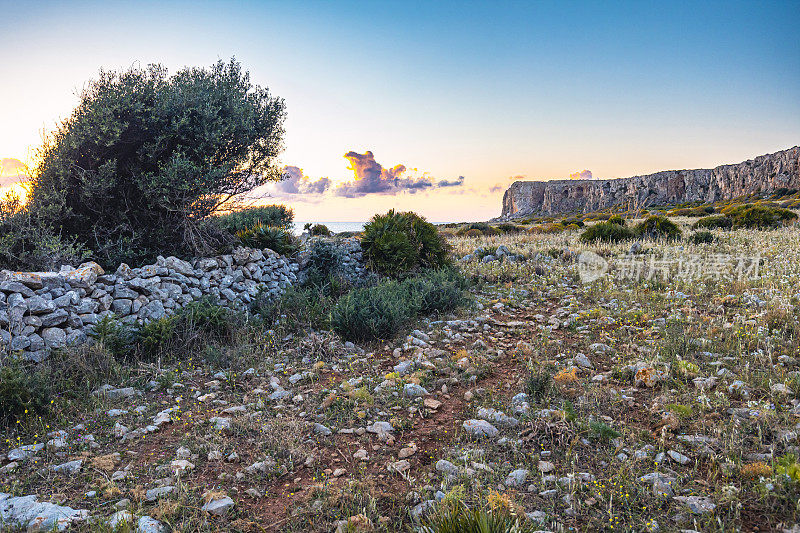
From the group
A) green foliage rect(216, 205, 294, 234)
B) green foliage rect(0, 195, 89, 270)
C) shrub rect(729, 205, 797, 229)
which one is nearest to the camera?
green foliage rect(0, 195, 89, 270)

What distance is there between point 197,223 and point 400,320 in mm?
4851

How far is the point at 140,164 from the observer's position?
801 cm

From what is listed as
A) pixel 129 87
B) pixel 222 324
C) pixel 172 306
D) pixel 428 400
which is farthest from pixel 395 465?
pixel 129 87

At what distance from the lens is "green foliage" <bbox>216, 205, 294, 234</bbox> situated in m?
11.7

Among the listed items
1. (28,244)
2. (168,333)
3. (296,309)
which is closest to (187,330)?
(168,333)

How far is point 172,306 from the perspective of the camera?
Answer: 23.4 ft

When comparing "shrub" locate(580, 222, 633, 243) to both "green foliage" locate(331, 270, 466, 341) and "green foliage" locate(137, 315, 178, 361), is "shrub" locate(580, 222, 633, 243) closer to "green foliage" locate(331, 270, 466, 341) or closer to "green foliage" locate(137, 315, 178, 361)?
"green foliage" locate(331, 270, 466, 341)

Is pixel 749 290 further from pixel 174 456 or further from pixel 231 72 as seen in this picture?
pixel 231 72

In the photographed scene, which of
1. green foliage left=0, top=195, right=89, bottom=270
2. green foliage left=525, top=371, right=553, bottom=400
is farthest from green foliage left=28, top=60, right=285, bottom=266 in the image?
green foliage left=525, top=371, right=553, bottom=400

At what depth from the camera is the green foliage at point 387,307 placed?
23.4 ft

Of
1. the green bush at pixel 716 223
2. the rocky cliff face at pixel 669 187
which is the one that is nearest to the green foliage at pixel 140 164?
the green bush at pixel 716 223

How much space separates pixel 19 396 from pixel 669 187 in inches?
4587

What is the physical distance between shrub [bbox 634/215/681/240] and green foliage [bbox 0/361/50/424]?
20.1m

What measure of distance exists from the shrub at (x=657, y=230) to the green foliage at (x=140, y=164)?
1733cm
